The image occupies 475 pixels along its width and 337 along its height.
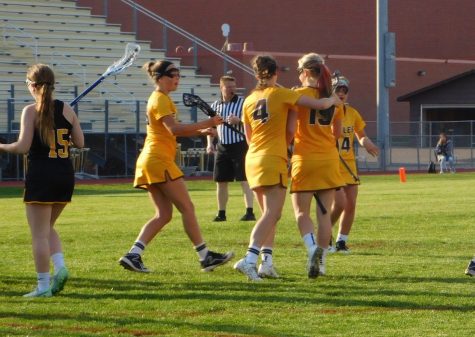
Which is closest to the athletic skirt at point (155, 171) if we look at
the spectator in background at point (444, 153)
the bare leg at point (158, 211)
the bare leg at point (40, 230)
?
the bare leg at point (158, 211)

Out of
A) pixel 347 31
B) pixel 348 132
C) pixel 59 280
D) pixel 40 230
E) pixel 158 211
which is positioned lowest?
pixel 59 280

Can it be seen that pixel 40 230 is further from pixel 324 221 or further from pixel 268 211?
pixel 324 221

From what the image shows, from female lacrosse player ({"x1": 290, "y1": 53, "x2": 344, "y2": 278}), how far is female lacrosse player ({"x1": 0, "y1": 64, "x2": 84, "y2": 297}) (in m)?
2.00

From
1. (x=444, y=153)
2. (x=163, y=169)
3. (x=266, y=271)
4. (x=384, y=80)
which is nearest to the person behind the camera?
(x=266, y=271)

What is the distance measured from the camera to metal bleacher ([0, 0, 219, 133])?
3509 cm

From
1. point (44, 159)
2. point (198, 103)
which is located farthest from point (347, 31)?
point (44, 159)

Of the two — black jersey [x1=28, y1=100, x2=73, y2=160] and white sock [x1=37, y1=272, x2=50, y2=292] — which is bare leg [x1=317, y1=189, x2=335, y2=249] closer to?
black jersey [x1=28, y1=100, x2=73, y2=160]

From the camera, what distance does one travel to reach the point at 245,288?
31.2ft

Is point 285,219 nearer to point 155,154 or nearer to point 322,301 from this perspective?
point 155,154

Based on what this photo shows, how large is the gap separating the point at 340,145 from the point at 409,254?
4.48ft

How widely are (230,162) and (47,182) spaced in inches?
302

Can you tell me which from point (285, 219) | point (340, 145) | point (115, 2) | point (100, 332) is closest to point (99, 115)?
point (115, 2)

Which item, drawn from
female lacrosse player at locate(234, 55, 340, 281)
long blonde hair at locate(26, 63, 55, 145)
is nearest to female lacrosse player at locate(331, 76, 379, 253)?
female lacrosse player at locate(234, 55, 340, 281)

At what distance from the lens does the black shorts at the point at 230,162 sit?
1638 centimetres
